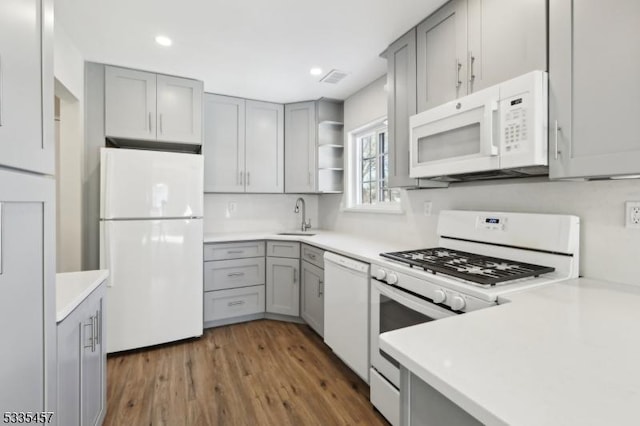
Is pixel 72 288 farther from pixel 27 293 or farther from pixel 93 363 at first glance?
pixel 27 293

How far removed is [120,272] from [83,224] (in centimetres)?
52

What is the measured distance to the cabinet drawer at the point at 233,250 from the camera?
2959 mm

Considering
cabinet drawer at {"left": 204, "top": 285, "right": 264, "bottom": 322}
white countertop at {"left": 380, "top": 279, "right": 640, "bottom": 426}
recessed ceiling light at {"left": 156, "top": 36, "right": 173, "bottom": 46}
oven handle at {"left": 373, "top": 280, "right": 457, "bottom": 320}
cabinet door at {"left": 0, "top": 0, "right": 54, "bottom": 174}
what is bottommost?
cabinet drawer at {"left": 204, "top": 285, "right": 264, "bottom": 322}

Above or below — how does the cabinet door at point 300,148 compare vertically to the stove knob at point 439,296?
above

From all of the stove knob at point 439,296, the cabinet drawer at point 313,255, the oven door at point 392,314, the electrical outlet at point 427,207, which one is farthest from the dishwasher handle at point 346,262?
the electrical outlet at point 427,207

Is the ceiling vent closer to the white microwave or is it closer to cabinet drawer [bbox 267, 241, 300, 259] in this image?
the white microwave

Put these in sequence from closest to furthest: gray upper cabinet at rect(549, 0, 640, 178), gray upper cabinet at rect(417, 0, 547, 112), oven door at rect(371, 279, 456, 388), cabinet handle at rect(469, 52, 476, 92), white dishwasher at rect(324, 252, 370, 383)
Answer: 1. gray upper cabinet at rect(549, 0, 640, 178)
2. gray upper cabinet at rect(417, 0, 547, 112)
3. oven door at rect(371, 279, 456, 388)
4. cabinet handle at rect(469, 52, 476, 92)
5. white dishwasher at rect(324, 252, 370, 383)

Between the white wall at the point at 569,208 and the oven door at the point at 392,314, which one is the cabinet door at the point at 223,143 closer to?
the white wall at the point at 569,208

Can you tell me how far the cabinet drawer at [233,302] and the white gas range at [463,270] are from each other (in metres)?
1.64

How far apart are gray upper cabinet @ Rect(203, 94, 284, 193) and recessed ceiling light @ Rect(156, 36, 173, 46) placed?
0.97 m

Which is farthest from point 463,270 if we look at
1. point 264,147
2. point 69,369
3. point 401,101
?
point 264,147

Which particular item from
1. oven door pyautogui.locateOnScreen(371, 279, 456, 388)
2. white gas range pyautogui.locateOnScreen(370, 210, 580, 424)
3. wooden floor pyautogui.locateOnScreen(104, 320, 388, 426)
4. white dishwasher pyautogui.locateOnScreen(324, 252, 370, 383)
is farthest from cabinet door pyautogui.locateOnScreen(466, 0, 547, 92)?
wooden floor pyautogui.locateOnScreen(104, 320, 388, 426)

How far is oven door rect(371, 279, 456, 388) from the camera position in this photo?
4.75ft

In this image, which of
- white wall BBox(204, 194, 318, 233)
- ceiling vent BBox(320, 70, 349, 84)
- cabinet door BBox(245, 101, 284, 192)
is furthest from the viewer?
white wall BBox(204, 194, 318, 233)
